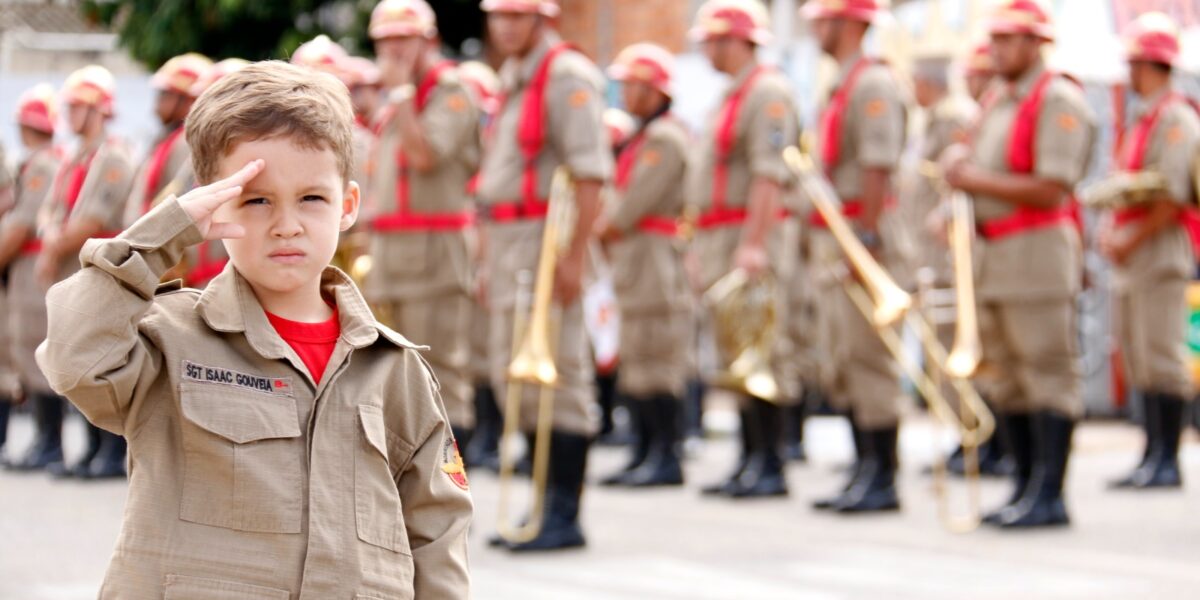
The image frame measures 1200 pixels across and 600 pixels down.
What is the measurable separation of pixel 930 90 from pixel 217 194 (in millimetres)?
9078

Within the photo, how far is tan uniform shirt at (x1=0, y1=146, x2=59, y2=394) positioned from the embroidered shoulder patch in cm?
813

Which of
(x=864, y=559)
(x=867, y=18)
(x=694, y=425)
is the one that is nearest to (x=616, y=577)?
(x=864, y=559)

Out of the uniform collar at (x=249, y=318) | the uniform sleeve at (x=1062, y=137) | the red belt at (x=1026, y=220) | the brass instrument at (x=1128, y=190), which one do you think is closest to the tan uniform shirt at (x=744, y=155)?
the red belt at (x=1026, y=220)

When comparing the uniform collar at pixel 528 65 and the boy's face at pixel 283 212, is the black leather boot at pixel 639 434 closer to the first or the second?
Result: the uniform collar at pixel 528 65

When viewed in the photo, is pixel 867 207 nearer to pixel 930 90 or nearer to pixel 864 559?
pixel 864 559

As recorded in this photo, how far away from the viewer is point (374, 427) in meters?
2.67

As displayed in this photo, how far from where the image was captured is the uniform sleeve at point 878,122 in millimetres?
8188

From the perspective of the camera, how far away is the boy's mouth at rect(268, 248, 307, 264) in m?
2.60

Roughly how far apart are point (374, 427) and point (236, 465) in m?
0.21

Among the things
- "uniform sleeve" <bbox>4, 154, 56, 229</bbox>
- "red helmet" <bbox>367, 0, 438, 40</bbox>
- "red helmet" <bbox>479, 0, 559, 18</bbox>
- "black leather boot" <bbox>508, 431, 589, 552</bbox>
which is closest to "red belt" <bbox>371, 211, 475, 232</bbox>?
"red helmet" <bbox>367, 0, 438, 40</bbox>

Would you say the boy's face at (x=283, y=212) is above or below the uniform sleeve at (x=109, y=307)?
above

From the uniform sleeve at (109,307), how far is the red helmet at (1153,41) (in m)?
7.55

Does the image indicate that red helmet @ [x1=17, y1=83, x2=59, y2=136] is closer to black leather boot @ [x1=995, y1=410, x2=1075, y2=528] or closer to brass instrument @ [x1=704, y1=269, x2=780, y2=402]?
brass instrument @ [x1=704, y1=269, x2=780, y2=402]

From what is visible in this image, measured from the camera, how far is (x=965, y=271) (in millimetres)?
7672
